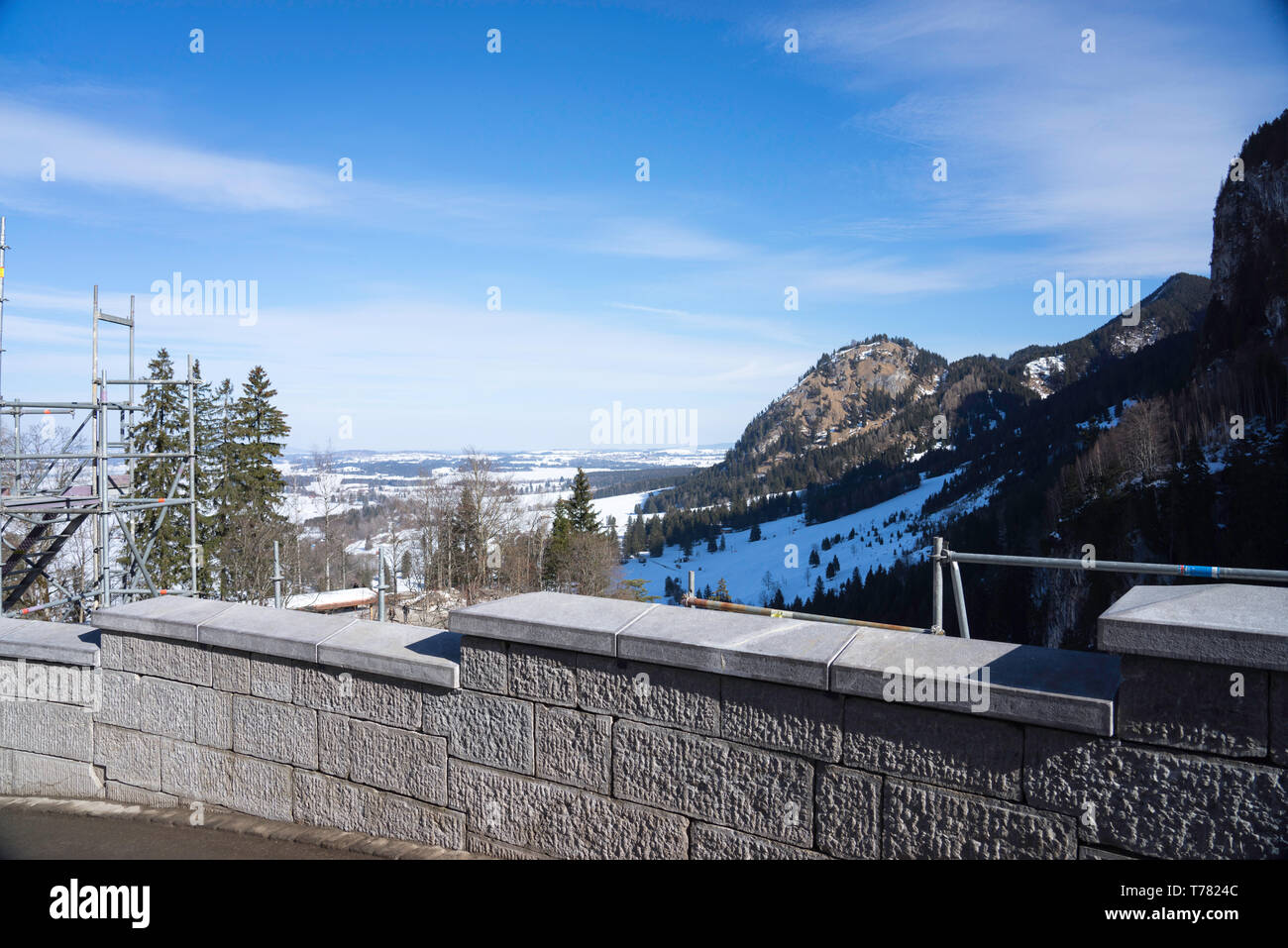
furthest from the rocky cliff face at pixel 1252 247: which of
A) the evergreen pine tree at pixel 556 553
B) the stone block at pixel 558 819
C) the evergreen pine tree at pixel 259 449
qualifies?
the stone block at pixel 558 819

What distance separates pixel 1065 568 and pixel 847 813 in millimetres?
2866

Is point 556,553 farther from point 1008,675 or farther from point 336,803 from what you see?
point 1008,675

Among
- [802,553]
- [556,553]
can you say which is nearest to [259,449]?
[556,553]

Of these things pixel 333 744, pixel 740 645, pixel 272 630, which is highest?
pixel 740 645

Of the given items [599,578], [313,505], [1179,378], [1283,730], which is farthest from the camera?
[1179,378]

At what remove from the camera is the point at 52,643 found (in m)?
4.36

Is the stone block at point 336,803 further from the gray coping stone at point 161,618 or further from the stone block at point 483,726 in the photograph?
the gray coping stone at point 161,618

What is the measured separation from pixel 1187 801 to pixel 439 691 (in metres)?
2.59

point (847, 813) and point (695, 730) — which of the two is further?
point (695, 730)

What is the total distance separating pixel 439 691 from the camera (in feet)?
11.2

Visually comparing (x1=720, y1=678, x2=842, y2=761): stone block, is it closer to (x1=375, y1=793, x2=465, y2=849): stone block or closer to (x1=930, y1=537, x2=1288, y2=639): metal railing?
(x1=930, y1=537, x2=1288, y2=639): metal railing

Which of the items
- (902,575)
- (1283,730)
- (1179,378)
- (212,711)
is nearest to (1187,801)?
(1283,730)
